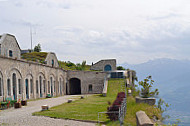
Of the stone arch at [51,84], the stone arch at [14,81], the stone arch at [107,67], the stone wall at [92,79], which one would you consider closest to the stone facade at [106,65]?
the stone arch at [107,67]

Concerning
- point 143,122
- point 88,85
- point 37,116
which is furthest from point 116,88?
point 143,122

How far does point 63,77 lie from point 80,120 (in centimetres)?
3229

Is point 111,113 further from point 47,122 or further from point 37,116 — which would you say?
point 37,116

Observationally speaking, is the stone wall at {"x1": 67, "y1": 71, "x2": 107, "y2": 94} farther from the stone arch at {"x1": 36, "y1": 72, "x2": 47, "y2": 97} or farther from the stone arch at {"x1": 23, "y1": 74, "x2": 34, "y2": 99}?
the stone arch at {"x1": 23, "y1": 74, "x2": 34, "y2": 99}

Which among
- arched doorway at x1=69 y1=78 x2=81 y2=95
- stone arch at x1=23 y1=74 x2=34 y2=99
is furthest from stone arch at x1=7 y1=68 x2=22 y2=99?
arched doorway at x1=69 y1=78 x2=81 y2=95

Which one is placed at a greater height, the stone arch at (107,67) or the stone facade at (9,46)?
the stone facade at (9,46)

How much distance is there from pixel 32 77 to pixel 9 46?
5.77m

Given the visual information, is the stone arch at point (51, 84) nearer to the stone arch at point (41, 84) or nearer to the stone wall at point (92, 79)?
the stone arch at point (41, 84)

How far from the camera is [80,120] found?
14883mm

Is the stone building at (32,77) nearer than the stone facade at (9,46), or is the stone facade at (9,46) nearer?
the stone building at (32,77)

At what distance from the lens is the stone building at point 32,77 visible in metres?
26.2

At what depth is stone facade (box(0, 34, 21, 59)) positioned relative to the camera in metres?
27.7

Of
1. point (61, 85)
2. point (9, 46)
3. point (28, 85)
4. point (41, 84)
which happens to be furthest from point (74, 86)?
point (9, 46)

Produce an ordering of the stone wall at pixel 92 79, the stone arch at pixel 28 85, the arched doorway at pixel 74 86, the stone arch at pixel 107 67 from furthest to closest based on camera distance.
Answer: the stone arch at pixel 107 67, the arched doorway at pixel 74 86, the stone wall at pixel 92 79, the stone arch at pixel 28 85
